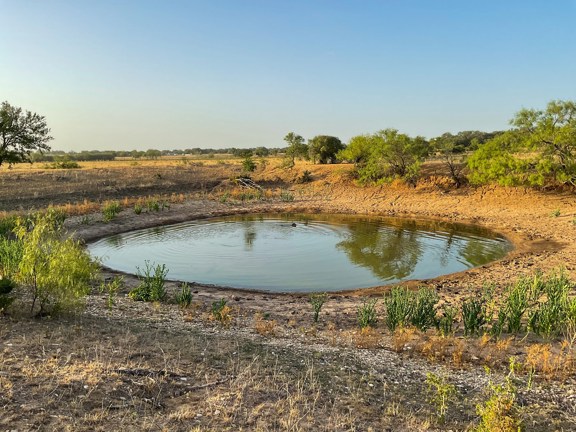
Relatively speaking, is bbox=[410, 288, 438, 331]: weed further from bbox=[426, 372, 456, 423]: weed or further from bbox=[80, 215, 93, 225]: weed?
bbox=[80, 215, 93, 225]: weed

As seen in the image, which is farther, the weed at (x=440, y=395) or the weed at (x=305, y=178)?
the weed at (x=305, y=178)

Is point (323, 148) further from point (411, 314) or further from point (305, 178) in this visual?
point (411, 314)

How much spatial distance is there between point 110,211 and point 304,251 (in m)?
13.1

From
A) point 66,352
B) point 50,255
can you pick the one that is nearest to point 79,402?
point 66,352

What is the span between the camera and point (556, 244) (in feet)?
62.4

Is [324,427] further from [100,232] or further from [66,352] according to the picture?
[100,232]

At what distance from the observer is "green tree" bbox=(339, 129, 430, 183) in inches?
1454

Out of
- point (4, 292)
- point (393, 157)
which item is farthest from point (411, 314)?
point (393, 157)

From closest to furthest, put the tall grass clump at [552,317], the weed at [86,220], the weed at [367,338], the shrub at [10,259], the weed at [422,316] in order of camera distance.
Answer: the weed at [367,338] → the tall grass clump at [552,317] → the weed at [422,316] → the shrub at [10,259] → the weed at [86,220]

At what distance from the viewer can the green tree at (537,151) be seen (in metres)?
25.8

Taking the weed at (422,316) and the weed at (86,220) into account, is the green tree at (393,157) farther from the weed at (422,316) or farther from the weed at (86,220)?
the weed at (422,316)

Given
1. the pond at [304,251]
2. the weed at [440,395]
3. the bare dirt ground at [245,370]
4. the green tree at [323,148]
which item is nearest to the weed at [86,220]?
the pond at [304,251]

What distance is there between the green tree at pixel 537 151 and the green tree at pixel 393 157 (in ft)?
25.2

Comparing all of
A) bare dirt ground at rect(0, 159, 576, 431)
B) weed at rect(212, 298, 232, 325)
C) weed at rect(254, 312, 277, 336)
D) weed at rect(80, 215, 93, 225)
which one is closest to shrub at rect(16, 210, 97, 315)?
bare dirt ground at rect(0, 159, 576, 431)
